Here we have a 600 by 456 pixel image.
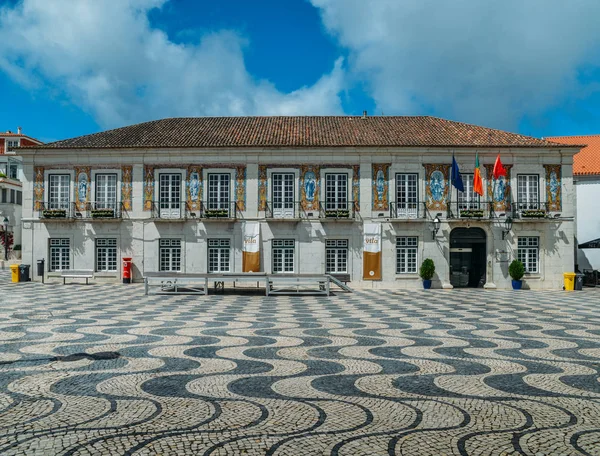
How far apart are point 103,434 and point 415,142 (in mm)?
22181

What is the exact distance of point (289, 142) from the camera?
24.9m

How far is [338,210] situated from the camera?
24406mm

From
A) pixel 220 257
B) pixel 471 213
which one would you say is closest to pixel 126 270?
pixel 220 257

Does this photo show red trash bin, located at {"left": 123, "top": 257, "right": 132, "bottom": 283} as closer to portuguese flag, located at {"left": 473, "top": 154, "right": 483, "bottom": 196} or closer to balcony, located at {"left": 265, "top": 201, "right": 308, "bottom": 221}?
balcony, located at {"left": 265, "top": 201, "right": 308, "bottom": 221}

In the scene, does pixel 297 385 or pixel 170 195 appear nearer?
pixel 297 385

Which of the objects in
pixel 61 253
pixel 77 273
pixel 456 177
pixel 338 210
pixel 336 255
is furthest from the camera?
pixel 61 253

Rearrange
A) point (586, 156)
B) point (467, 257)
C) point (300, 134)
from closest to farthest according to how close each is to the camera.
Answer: point (467, 257), point (300, 134), point (586, 156)

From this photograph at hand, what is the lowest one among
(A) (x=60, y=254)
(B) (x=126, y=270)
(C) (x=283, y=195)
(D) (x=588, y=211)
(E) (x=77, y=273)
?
(E) (x=77, y=273)

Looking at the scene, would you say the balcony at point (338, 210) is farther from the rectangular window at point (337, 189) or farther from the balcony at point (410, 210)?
the balcony at point (410, 210)

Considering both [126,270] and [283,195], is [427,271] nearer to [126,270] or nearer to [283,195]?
[283,195]

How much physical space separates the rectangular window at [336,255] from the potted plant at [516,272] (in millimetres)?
7397

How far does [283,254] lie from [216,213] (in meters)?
3.60

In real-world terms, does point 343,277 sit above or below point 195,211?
below

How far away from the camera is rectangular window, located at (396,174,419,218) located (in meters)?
24.7
